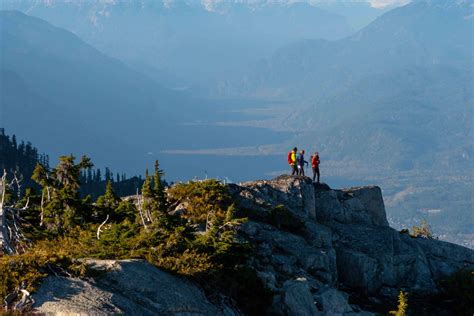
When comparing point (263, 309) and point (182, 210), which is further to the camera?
point (182, 210)

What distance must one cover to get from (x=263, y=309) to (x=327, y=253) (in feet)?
36.9

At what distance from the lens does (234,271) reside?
25.3 m

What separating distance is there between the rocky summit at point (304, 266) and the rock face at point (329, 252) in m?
0.06

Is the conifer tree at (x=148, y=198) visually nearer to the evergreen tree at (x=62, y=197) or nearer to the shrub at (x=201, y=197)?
the shrub at (x=201, y=197)

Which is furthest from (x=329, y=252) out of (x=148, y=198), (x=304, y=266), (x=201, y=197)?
(x=148, y=198)

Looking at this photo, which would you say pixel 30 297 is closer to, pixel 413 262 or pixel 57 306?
pixel 57 306

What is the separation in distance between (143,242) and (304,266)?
11059 mm

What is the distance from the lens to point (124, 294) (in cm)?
2075

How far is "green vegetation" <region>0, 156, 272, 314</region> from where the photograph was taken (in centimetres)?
2084

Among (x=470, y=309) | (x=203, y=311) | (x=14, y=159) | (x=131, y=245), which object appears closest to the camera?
(x=203, y=311)

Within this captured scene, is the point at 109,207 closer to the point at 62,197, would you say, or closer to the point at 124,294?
the point at 62,197

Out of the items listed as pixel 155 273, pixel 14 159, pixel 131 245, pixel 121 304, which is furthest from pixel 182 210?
A: pixel 14 159

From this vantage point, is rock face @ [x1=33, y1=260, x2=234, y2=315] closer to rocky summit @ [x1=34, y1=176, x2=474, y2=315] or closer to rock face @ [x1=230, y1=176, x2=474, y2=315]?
rocky summit @ [x1=34, y1=176, x2=474, y2=315]

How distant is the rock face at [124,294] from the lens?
19281mm
